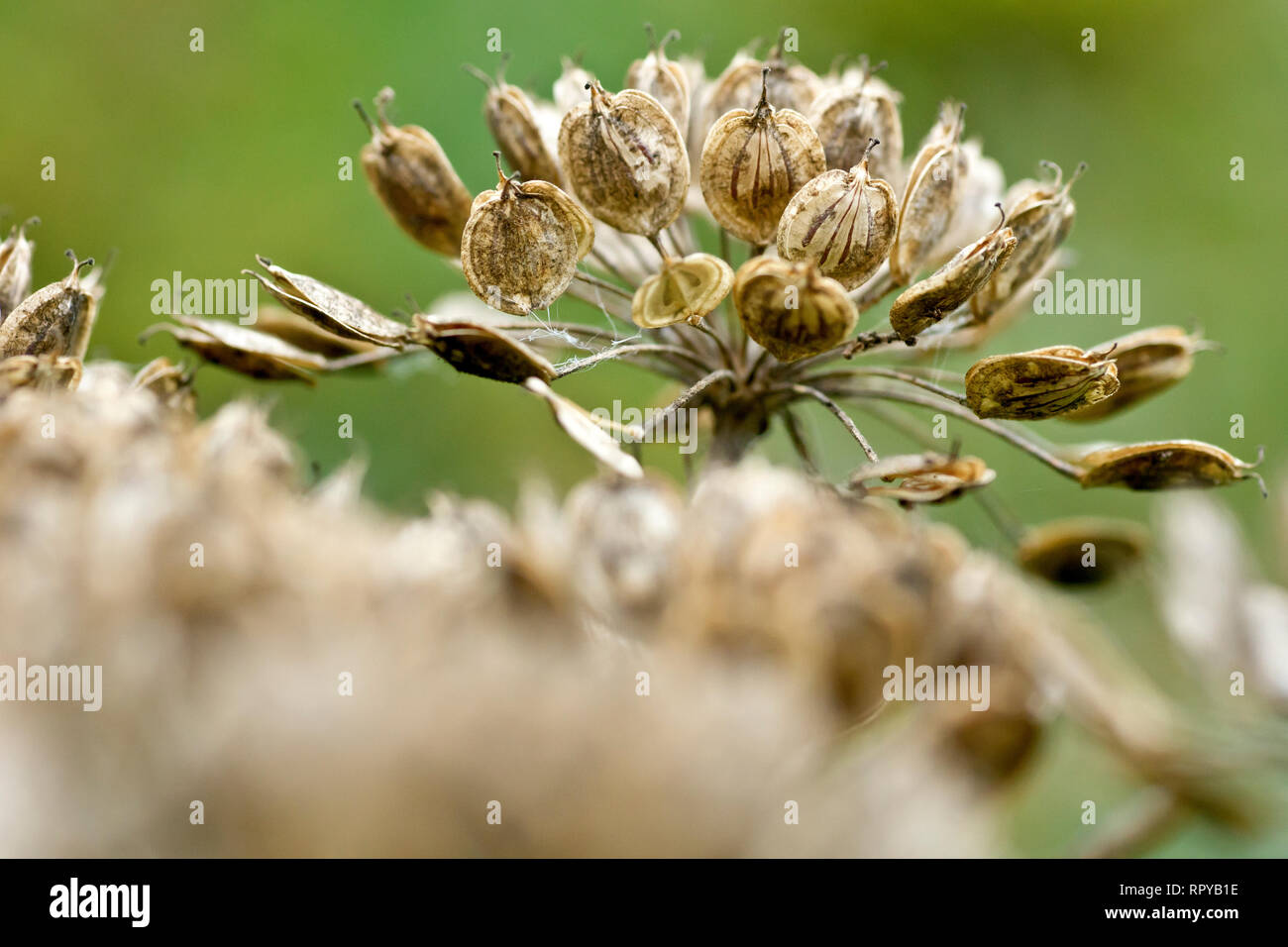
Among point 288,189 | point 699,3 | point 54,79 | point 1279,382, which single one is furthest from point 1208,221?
point 54,79

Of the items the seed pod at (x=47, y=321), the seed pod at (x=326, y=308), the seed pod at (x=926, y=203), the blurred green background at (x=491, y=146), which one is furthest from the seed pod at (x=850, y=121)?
the blurred green background at (x=491, y=146)

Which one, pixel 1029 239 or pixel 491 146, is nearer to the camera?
pixel 1029 239

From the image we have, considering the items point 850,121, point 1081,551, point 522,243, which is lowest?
point 1081,551

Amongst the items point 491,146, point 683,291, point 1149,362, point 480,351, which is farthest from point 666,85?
point 491,146

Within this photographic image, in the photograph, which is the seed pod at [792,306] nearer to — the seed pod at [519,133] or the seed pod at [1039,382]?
the seed pod at [1039,382]

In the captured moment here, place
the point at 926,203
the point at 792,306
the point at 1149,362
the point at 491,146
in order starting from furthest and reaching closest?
the point at 491,146
the point at 1149,362
the point at 926,203
the point at 792,306

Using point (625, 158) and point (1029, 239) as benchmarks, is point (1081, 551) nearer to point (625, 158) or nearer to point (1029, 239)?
point (1029, 239)
